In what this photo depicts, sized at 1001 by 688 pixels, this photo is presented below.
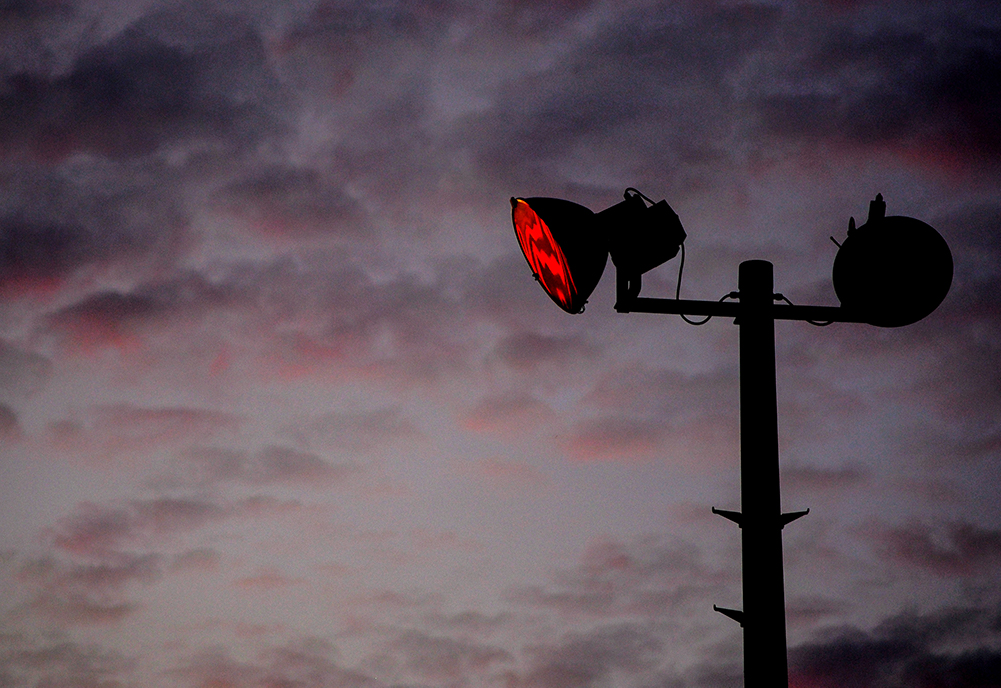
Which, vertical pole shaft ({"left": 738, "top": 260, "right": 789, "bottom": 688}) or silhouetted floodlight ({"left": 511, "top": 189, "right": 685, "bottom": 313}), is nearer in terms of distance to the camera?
vertical pole shaft ({"left": 738, "top": 260, "right": 789, "bottom": 688})

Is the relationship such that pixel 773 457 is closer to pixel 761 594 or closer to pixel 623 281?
pixel 761 594

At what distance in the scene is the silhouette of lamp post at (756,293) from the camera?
4.37 meters

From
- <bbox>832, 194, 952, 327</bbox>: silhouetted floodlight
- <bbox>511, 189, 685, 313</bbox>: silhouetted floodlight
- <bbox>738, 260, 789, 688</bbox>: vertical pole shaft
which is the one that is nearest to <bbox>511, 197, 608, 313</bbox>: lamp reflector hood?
<bbox>511, 189, 685, 313</bbox>: silhouetted floodlight

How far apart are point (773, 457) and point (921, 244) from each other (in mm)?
1561

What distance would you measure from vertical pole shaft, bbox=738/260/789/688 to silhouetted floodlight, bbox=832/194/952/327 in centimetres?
59

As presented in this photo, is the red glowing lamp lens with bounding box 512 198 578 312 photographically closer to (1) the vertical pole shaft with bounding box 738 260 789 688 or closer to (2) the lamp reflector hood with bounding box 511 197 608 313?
(2) the lamp reflector hood with bounding box 511 197 608 313

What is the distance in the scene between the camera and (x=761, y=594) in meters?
4.34

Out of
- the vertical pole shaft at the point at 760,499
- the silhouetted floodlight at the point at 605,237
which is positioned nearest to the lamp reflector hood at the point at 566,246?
the silhouetted floodlight at the point at 605,237

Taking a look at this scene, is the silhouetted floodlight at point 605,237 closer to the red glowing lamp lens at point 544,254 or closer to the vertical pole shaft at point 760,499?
the red glowing lamp lens at point 544,254

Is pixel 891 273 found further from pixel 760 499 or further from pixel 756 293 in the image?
pixel 760 499

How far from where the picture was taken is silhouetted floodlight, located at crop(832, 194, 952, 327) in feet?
17.0

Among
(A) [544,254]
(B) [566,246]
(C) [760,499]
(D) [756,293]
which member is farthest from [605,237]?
(C) [760,499]

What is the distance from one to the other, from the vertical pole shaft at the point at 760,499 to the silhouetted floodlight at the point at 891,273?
1.95 feet

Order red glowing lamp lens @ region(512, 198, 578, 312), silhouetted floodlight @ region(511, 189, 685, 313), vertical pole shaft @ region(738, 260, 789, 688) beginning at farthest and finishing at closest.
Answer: red glowing lamp lens @ region(512, 198, 578, 312), silhouetted floodlight @ region(511, 189, 685, 313), vertical pole shaft @ region(738, 260, 789, 688)
